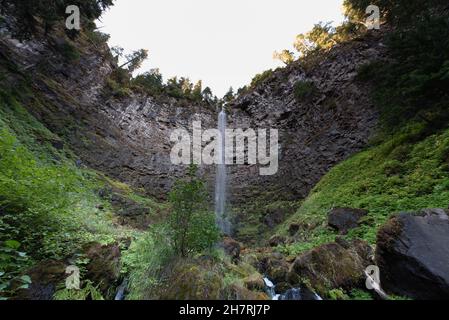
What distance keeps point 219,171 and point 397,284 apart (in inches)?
683

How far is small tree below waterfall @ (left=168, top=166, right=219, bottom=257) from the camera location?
5562 mm

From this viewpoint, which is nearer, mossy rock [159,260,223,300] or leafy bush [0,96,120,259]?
mossy rock [159,260,223,300]

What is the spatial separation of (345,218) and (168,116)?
60.1 ft

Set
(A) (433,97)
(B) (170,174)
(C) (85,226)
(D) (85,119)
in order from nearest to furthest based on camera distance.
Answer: (C) (85,226) < (A) (433,97) < (D) (85,119) < (B) (170,174)

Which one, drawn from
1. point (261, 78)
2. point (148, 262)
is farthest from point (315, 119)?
point (148, 262)

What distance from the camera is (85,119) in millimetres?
18078

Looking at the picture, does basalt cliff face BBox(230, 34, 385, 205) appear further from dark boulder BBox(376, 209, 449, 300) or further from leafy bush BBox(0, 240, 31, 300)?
leafy bush BBox(0, 240, 31, 300)

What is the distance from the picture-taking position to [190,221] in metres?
5.72

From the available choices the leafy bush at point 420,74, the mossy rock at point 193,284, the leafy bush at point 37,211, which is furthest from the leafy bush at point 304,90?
the mossy rock at point 193,284

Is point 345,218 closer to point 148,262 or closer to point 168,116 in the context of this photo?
point 148,262

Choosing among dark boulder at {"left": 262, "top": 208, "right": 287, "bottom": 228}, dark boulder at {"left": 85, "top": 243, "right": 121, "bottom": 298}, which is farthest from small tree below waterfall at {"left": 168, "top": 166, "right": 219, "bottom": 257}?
dark boulder at {"left": 262, "top": 208, "right": 287, "bottom": 228}

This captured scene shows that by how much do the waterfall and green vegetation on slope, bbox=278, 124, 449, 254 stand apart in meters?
5.53
